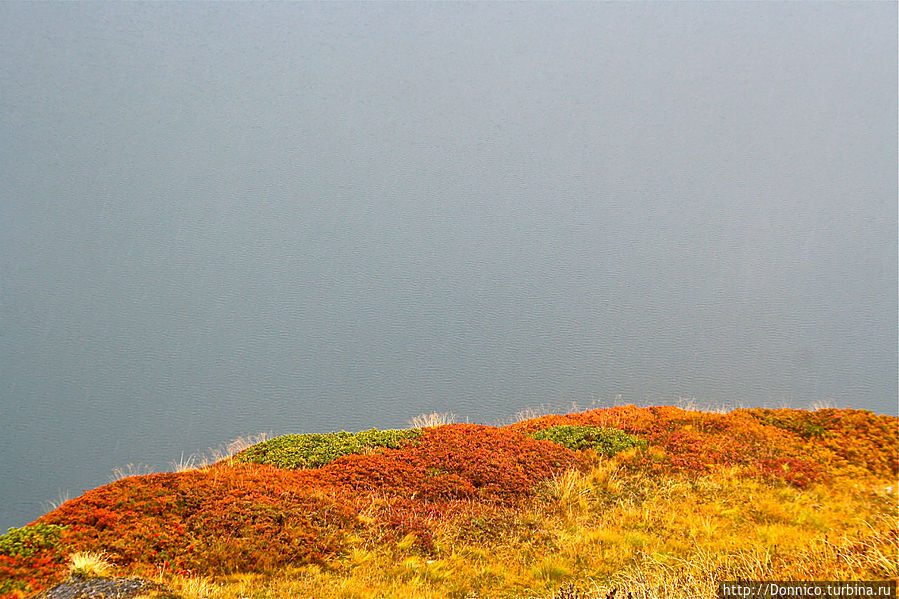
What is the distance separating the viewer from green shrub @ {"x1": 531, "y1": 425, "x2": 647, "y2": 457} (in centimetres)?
942

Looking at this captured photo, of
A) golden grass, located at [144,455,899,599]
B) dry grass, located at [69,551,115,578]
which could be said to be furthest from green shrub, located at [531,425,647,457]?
dry grass, located at [69,551,115,578]

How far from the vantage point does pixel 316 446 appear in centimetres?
1027

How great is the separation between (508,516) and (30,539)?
5.12m

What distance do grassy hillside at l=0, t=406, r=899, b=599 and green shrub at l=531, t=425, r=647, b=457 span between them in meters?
0.04

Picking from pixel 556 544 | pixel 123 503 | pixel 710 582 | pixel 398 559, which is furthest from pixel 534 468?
pixel 123 503

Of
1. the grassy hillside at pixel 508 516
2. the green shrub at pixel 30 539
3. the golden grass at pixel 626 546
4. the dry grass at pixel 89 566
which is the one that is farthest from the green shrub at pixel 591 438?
the green shrub at pixel 30 539

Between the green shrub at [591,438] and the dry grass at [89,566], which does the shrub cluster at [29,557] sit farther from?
the green shrub at [591,438]

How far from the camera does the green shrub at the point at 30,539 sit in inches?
220

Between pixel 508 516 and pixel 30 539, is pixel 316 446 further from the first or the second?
pixel 30 539

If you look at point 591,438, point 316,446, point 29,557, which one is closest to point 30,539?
point 29,557

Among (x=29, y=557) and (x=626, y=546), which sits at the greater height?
(x=29, y=557)

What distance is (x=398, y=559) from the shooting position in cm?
596

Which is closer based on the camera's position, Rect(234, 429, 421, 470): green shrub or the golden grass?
the golden grass

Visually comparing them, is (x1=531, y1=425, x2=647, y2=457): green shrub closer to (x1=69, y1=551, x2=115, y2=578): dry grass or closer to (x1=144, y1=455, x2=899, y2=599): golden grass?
(x1=144, y1=455, x2=899, y2=599): golden grass
